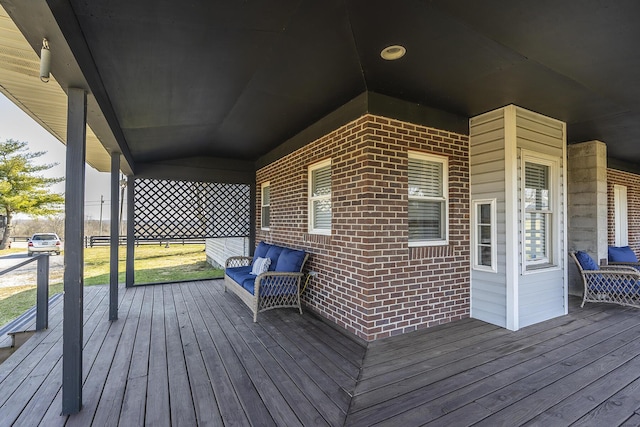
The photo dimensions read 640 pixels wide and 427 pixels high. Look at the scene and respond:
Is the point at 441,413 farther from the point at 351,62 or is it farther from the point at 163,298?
the point at 163,298

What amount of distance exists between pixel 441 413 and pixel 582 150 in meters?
5.46

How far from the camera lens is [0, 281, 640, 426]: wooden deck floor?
201 cm

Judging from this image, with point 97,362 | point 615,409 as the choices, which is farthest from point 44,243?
point 615,409

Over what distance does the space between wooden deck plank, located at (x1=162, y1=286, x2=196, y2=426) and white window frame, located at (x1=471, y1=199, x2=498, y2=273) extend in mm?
3546

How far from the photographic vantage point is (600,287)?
14.9 feet

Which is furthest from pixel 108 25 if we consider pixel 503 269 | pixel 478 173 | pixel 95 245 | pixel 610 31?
pixel 95 245

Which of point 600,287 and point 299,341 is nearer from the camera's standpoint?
point 299,341

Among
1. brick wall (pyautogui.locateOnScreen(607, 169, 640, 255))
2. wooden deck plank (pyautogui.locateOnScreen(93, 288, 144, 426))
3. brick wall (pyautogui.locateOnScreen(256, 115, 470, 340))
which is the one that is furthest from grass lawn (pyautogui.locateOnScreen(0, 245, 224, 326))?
brick wall (pyautogui.locateOnScreen(607, 169, 640, 255))

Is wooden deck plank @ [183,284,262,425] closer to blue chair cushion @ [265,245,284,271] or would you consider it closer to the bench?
the bench

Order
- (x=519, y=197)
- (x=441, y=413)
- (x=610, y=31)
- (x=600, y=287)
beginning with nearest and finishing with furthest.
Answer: (x=441, y=413) → (x=610, y=31) → (x=519, y=197) → (x=600, y=287)

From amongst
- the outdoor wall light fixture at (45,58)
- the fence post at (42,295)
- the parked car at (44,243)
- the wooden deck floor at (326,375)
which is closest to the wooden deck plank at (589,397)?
the wooden deck floor at (326,375)

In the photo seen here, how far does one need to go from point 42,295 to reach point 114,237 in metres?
1.04

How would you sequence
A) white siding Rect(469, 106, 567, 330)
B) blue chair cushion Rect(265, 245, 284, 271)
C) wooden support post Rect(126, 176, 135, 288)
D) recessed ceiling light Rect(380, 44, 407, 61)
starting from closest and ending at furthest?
recessed ceiling light Rect(380, 44, 407, 61)
white siding Rect(469, 106, 567, 330)
blue chair cushion Rect(265, 245, 284, 271)
wooden support post Rect(126, 176, 135, 288)

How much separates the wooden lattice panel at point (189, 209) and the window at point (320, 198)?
2808 mm
